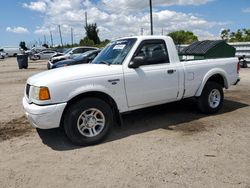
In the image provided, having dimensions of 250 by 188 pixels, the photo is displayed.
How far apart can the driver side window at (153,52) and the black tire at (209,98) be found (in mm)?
1329

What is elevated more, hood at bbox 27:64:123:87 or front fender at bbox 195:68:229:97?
hood at bbox 27:64:123:87

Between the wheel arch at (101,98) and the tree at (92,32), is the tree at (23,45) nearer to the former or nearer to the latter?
the tree at (92,32)

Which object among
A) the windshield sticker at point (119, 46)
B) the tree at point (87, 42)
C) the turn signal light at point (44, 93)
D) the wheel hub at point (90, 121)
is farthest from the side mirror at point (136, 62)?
the tree at point (87, 42)

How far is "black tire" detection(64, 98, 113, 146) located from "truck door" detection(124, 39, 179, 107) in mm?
567

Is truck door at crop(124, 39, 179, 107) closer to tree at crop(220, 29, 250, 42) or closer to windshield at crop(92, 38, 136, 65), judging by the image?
windshield at crop(92, 38, 136, 65)

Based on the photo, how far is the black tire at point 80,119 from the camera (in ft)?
16.6

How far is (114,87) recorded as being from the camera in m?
5.43

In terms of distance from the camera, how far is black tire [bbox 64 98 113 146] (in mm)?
5074

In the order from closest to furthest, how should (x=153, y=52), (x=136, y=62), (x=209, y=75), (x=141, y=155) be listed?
(x=141, y=155) → (x=136, y=62) → (x=153, y=52) → (x=209, y=75)

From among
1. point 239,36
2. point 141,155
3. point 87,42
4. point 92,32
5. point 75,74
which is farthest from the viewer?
point 92,32

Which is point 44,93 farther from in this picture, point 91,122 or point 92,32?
point 92,32

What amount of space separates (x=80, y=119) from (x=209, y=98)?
10.4 feet

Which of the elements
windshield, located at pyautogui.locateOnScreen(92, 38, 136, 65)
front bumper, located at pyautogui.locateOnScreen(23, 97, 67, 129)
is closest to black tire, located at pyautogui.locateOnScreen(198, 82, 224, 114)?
windshield, located at pyautogui.locateOnScreen(92, 38, 136, 65)

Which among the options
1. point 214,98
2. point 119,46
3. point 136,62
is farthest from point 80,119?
point 214,98
